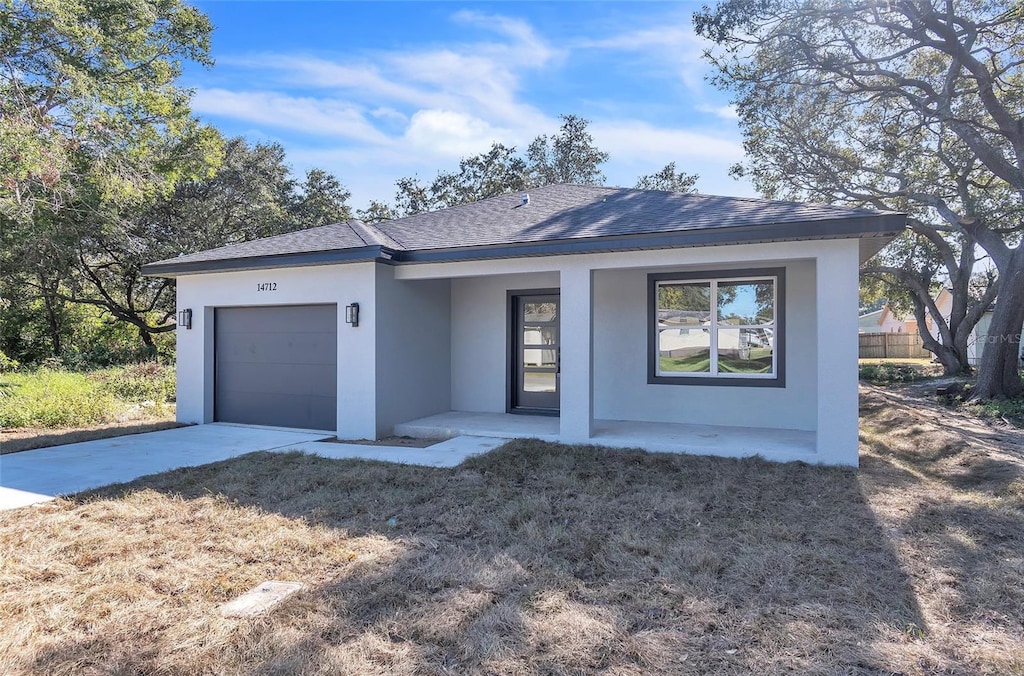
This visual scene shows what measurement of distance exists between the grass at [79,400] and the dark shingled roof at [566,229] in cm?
276

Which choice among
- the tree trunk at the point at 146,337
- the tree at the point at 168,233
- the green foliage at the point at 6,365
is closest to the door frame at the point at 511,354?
the tree at the point at 168,233

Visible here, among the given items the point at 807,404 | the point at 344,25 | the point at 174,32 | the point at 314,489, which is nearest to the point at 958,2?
→ the point at 807,404

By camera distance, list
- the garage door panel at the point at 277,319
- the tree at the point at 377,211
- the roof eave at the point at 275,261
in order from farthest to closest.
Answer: the tree at the point at 377,211, the garage door panel at the point at 277,319, the roof eave at the point at 275,261

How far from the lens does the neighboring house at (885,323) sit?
137 ft

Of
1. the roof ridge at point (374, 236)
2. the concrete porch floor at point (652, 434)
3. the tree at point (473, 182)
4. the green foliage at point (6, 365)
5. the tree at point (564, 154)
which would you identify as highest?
the tree at point (564, 154)

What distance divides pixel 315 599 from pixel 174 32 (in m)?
15.5

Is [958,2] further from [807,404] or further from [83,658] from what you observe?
[83,658]

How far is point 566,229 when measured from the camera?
26.2 ft

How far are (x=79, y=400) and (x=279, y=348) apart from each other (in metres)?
3.93

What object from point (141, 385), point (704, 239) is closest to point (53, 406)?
point (141, 385)

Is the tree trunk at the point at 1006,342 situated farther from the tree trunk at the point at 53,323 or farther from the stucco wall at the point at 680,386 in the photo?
the tree trunk at the point at 53,323

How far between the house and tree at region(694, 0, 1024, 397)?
539 cm

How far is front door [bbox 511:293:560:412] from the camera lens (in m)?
9.94

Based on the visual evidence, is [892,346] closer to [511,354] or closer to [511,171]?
[511,171]
